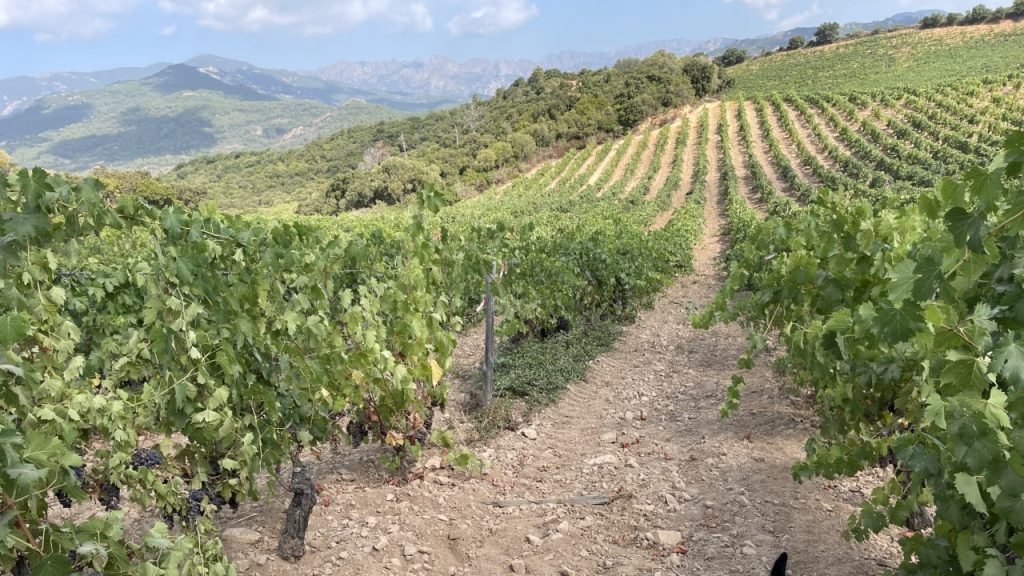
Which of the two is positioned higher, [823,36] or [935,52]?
[823,36]

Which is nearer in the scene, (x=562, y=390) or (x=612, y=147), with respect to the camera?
(x=562, y=390)

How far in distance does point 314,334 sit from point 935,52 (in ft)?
243

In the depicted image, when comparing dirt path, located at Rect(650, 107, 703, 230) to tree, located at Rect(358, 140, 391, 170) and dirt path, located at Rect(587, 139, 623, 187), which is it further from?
tree, located at Rect(358, 140, 391, 170)

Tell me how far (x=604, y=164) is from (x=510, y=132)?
16813 millimetres

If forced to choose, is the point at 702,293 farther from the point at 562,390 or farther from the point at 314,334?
the point at 314,334

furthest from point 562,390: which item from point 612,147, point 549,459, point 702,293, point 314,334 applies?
point 612,147

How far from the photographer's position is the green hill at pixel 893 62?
163ft

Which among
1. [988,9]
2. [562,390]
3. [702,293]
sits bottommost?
[702,293]

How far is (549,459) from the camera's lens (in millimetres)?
4996

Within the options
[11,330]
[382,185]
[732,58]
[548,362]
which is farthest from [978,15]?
[11,330]

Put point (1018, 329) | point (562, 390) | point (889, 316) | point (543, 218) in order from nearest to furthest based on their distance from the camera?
point (889, 316)
point (1018, 329)
point (562, 390)
point (543, 218)

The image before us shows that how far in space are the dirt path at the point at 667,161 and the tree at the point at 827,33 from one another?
3524 centimetres

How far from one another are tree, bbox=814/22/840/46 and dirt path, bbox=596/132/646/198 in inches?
1523

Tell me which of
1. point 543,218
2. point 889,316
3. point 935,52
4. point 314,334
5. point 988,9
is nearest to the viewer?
point 889,316
